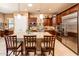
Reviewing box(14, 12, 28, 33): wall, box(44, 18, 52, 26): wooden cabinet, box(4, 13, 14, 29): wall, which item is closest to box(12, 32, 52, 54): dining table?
box(14, 12, 28, 33): wall

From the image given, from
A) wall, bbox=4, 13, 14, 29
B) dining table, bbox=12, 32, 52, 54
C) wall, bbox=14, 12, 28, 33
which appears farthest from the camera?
dining table, bbox=12, 32, 52, 54

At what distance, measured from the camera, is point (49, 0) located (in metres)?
1.11

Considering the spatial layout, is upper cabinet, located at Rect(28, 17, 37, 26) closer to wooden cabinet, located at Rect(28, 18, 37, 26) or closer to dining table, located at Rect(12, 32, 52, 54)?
wooden cabinet, located at Rect(28, 18, 37, 26)

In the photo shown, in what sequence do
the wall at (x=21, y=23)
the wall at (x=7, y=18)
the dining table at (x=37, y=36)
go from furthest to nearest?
the dining table at (x=37, y=36)
the wall at (x=21, y=23)
the wall at (x=7, y=18)

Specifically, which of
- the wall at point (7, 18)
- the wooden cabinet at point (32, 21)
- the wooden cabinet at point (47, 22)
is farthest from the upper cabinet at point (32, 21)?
the wall at point (7, 18)

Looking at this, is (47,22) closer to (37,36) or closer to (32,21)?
(32,21)

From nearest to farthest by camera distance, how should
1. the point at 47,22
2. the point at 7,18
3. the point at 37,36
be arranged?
1. the point at 7,18
2. the point at 47,22
3. the point at 37,36

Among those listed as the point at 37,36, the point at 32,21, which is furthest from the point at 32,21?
the point at 37,36

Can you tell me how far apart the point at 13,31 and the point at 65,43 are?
2047mm

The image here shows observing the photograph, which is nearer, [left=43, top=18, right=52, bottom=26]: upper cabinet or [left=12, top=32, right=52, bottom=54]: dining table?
[left=43, top=18, right=52, bottom=26]: upper cabinet

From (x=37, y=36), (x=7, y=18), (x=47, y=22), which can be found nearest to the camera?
(x=7, y=18)

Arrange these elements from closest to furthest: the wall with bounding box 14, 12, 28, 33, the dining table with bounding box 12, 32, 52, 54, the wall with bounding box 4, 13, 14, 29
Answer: the wall with bounding box 4, 13, 14, 29 → the wall with bounding box 14, 12, 28, 33 → the dining table with bounding box 12, 32, 52, 54

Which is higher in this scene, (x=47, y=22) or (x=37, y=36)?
(x=47, y=22)

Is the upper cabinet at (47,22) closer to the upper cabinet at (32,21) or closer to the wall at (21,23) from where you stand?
the upper cabinet at (32,21)
